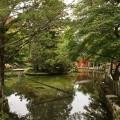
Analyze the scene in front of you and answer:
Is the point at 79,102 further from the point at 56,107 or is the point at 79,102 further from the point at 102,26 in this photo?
the point at 102,26

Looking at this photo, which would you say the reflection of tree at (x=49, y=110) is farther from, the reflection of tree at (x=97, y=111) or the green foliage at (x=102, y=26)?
the green foliage at (x=102, y=26)

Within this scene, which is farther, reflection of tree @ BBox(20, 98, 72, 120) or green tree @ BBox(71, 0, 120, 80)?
reflection of tree @ BBox(20, 98, 72, 120)

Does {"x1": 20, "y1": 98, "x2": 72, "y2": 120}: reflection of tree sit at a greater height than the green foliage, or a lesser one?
lesser

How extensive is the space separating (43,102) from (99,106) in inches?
139

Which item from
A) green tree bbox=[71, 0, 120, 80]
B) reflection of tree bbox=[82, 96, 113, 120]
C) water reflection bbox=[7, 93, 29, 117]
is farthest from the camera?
water reflection bbox=[7, 93, 29, 117]

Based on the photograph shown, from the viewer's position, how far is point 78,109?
10.9 m

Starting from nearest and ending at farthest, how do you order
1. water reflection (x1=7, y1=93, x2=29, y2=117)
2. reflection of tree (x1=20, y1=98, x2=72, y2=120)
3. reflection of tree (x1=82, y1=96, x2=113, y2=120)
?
reflection of tree (x1=82, y1=96, x2=113, y2=120) → reflection of tree (x1=20, y1=98, x2=72, y2=120) → water reflection (x1=7, y1=93, x2=29, y2=117)

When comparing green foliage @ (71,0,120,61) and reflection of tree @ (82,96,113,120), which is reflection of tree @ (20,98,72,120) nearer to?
reflection of tree @ (82,96,113,120)

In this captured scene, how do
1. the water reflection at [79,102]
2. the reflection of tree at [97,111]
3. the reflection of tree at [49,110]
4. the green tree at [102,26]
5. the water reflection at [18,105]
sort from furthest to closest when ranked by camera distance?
1. the water reflection at [79,102]
2. the water reflection at [18,105]
3. the reflection of tree at [49,110]
4. the reflection of tree at [97,111]
5. the green tree at [102,26]

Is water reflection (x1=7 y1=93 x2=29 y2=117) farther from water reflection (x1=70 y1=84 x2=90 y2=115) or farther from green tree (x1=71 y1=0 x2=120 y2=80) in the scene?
green tree (x1=71 y1=0 x2=120 y2=80)

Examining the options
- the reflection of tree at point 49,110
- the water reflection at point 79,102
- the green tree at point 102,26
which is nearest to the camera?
the green tree at point 102,26

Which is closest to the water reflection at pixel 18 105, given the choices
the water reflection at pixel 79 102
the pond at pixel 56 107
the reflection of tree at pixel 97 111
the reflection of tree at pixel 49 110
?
the pond at pixel 56 107

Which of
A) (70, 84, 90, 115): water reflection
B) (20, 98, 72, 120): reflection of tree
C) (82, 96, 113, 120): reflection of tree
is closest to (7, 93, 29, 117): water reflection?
(20, 98, 72, 120): reflection of tree

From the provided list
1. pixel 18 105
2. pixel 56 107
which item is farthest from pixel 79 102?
pixel 18 105
